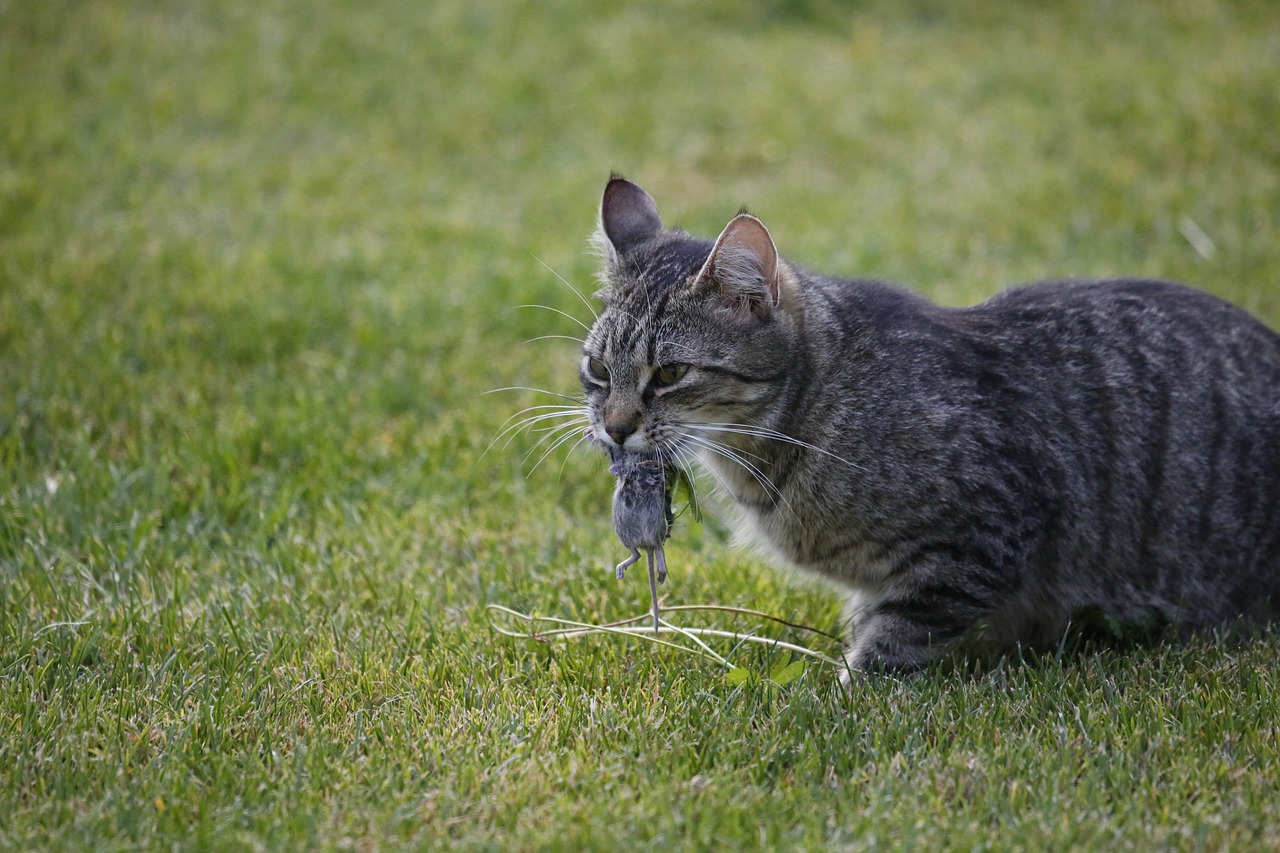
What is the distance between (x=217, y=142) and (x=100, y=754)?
6.21 meters

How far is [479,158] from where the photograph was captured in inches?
325

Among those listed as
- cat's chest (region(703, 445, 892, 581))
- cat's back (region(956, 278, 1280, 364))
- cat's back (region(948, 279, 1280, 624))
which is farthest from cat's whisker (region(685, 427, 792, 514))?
cat's back (region(956, 278, 1280, 364))

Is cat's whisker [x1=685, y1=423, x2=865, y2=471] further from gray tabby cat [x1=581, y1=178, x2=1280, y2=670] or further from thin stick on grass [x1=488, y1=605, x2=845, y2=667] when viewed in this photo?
thin stick on grass [x1=488, y1=605, x2=845, y2=667]

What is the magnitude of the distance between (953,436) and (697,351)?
2.62 feet

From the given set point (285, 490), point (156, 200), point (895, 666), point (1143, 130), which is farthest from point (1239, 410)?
point (156, 200)

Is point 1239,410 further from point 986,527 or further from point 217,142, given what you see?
point 217,142

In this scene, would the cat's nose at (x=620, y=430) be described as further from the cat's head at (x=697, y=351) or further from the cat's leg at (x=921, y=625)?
the cat's leg at (x=921, y=625)

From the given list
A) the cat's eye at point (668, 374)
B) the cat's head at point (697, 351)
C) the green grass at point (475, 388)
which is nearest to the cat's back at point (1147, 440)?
the green grass at point (475, 388)

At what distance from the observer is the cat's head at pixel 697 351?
343cm

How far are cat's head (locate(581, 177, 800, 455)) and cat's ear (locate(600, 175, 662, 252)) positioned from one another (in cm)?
32

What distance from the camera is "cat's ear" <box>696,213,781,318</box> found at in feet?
11.0

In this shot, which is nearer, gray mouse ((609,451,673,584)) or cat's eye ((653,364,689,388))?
gray mouse ((609,451,673,584))

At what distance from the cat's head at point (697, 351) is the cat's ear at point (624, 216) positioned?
32cm

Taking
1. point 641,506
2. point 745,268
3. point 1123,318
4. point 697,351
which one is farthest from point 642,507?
point 1123,318
